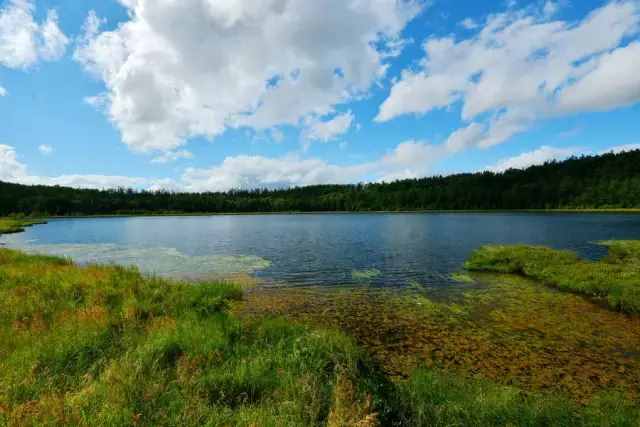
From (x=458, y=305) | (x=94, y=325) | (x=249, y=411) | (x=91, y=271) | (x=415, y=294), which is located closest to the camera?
(x=249, y=411)

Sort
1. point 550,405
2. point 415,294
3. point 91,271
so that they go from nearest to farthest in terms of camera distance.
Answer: point 550,405 → point 91,271 → point 415,294

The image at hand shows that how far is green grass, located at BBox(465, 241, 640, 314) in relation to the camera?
18.7 m

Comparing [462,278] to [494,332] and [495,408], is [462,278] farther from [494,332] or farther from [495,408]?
[495,408]

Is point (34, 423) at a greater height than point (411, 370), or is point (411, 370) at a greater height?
point (34, 423)

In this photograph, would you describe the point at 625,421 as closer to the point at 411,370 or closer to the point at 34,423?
the point at 411,370

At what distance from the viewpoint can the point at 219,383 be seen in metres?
7.13

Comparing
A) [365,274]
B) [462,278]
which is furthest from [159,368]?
[462,278]

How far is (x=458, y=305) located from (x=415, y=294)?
3.45 m

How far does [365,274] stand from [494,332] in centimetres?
1470

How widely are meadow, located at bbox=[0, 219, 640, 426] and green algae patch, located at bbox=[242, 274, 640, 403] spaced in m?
0.92

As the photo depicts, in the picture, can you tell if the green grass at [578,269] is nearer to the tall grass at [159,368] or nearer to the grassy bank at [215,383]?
the grassy bank at [215,383]

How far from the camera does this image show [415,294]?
21.6 m

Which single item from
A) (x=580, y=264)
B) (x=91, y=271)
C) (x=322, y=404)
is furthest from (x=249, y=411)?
(x=580, y=264)

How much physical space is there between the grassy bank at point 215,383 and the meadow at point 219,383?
0.10 feet
